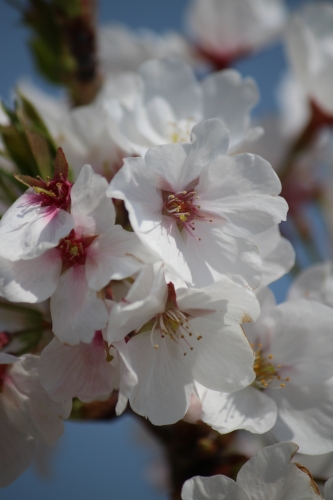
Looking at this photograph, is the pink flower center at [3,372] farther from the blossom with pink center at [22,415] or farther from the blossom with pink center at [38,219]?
the blossom with pink center at [38,219]

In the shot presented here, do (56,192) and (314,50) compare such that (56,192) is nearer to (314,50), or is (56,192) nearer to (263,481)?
(263,481)

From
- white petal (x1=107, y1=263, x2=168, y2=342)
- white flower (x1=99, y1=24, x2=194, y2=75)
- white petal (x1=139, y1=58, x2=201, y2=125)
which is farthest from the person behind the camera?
white flower (x1=99, y1=24, x2=194, y2=75)

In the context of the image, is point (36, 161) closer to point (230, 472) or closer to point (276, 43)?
point (230, 472)

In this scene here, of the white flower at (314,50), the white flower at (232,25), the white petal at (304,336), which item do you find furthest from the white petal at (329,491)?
the white flower at (232,25)

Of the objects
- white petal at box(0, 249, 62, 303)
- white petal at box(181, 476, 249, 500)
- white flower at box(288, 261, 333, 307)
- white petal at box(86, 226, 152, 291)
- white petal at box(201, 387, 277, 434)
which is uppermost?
white petal at box(86, 226, 152, 291)

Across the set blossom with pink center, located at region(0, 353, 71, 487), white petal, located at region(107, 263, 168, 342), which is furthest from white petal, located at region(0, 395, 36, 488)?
white petal, located at region(107, 263, 168, 342)

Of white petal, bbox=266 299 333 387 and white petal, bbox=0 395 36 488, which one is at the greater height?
white petal, bbox=266 299 333 387

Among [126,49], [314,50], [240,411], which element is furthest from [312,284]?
[126,49]

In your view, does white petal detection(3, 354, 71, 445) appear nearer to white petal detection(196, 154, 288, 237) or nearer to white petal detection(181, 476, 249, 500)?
white petal detection(181, 476, 249, 500)
